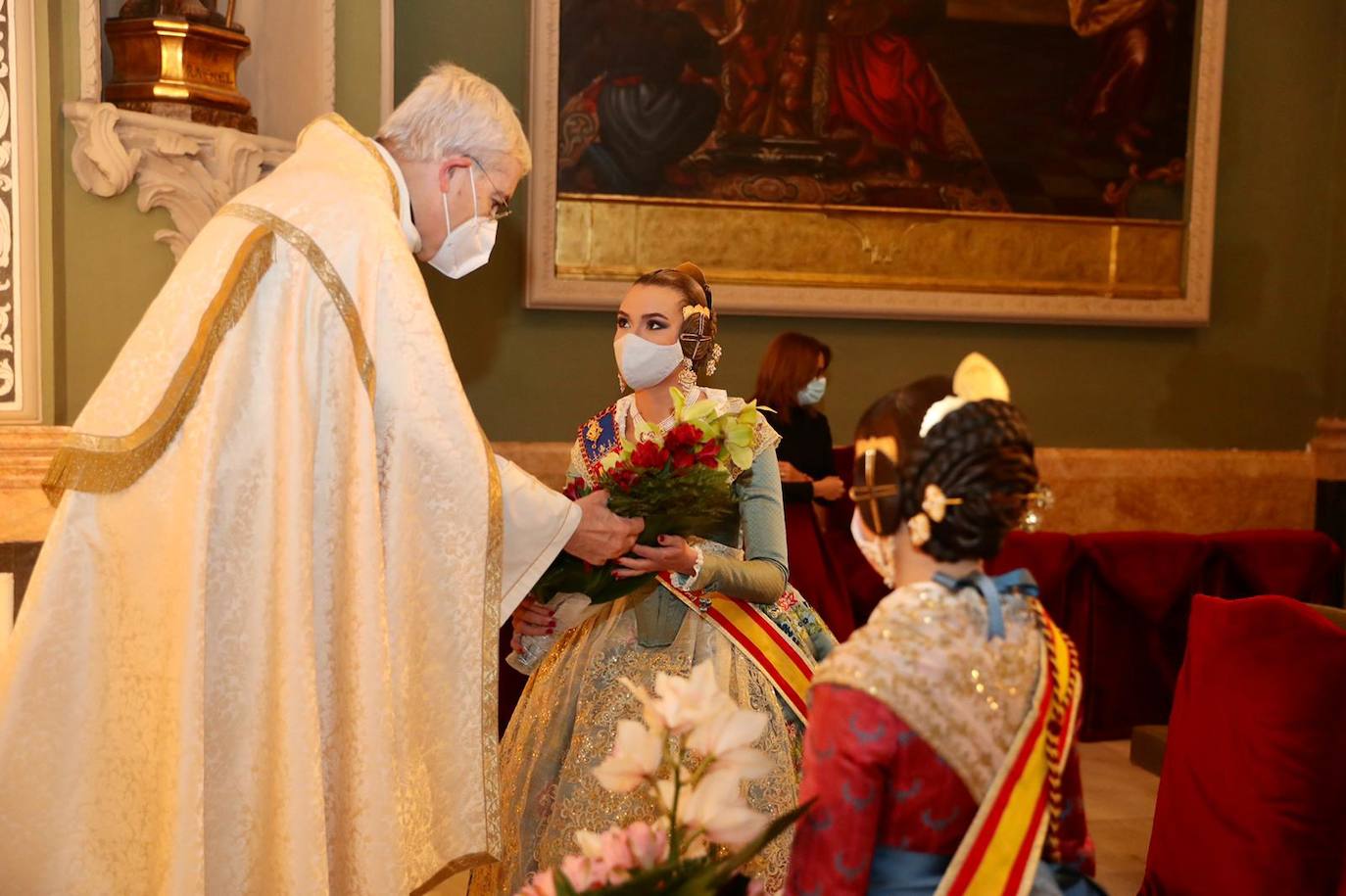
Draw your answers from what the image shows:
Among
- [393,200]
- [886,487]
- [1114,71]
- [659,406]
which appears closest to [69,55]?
[393,200]

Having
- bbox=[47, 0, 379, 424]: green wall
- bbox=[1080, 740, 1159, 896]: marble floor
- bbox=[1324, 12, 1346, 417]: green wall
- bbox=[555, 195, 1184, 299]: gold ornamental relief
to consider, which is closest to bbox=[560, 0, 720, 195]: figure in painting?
bbox=[555, 195, 1184, 299]: gold ornamental relief

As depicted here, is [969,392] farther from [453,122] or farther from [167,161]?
[167,161]

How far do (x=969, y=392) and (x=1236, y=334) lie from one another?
6.74 meters

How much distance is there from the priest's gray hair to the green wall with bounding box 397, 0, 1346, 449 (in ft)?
14.1

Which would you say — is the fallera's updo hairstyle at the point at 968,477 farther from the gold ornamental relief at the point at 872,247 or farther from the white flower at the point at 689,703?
the gold ornamental relief at the point at 872,247

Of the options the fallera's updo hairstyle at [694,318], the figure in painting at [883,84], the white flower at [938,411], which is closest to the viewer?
the white flower at [938,411]

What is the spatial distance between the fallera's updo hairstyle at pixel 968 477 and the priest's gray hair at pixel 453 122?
139 centimetres

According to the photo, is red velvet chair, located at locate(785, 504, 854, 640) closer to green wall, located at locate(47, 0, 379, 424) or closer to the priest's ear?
green wall, located at locate(47, 0, 379, 424)

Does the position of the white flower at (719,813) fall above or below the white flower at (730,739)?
below

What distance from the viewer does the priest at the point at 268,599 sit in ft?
7.94

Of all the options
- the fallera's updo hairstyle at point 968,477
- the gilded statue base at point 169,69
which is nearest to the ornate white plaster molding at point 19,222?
the gilded statue base at point 169,69

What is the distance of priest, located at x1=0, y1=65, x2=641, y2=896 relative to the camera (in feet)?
7.94

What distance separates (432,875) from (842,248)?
16.8 feet

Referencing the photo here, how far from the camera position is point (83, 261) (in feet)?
14.6
